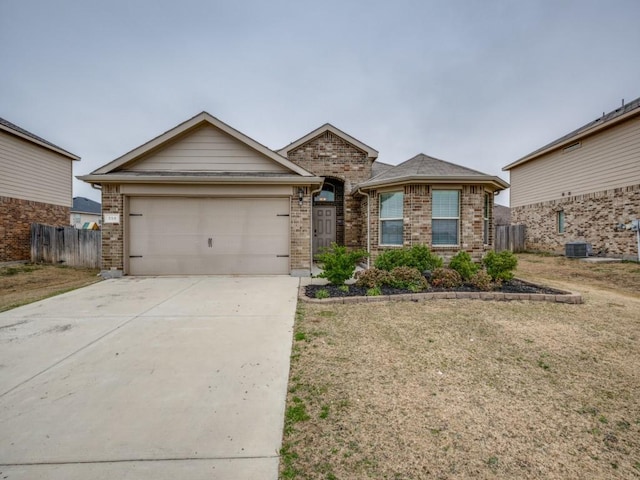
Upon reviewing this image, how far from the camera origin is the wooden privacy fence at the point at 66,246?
11047 mm

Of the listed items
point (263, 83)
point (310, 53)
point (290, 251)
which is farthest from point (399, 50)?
point (290, 251)

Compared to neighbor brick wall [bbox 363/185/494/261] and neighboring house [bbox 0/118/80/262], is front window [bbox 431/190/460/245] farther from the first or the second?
neighboring house [bbox 0/118/80/262]

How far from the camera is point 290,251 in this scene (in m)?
8.34

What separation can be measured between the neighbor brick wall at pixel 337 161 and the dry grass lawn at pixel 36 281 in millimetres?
8476

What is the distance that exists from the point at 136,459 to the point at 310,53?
64.5 ft

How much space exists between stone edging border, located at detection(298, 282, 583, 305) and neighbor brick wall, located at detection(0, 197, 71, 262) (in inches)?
516

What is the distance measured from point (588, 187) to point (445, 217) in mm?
10357

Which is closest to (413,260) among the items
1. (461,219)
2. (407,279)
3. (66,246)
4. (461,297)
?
(407,279)

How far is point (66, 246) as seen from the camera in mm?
11297

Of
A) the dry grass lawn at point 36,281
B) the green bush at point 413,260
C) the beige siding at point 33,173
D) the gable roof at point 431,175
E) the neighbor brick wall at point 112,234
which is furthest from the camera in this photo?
the beige siding at point 33,173

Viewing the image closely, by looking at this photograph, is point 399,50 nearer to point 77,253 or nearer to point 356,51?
point 356,51

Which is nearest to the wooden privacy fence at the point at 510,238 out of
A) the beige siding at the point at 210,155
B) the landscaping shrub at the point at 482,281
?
the landscaping shrub at the point at 482,281

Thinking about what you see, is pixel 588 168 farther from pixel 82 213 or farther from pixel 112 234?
pixel 82 213

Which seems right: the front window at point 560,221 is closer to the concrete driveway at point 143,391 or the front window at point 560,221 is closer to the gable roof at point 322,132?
the gable roof at point 322,132
